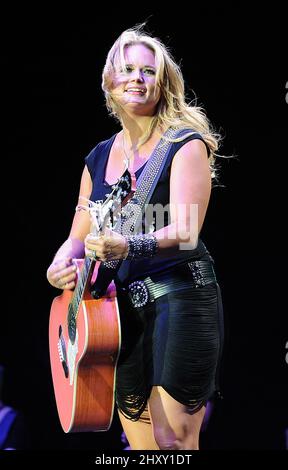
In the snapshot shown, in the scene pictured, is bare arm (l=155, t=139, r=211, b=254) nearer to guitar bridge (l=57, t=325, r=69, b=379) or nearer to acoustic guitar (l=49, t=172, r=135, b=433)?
acoustic guitar (l=49, t=172, r=135, b=433)

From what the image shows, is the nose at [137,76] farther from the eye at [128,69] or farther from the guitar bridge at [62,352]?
the guitar bridge at [62,352]

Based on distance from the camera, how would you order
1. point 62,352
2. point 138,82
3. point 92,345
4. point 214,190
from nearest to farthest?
point 92,345
point 138,82
point 62,352
point 214,190

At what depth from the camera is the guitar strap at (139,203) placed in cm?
236

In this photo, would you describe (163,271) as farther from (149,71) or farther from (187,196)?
(149,71)

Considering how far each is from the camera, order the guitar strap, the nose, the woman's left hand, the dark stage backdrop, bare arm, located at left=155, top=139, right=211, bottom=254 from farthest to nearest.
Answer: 1. the dark stage backdrop
2. the nose
3. the guitar strap
4. bare arm, located at left=155, top=139, right=211, bottom=254
5. the woman's left hand

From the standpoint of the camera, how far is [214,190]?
4133 mm

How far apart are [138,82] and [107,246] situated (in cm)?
70

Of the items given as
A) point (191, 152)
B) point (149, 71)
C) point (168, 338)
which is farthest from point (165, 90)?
point (168, 338)

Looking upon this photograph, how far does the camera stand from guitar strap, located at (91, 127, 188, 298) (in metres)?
2.36

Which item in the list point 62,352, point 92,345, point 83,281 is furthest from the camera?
point 62,352

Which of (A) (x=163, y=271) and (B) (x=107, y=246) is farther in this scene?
(A) (x=163, y=271)

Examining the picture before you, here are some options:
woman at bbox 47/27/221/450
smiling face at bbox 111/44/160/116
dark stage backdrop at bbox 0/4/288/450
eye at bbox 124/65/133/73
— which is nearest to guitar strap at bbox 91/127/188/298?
woman at bbox 47/27/221/450

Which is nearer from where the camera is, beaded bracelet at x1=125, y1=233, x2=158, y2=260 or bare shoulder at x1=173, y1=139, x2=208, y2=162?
A: beaded bracelet at x1=125, y1=233, x2=158, y2=260
